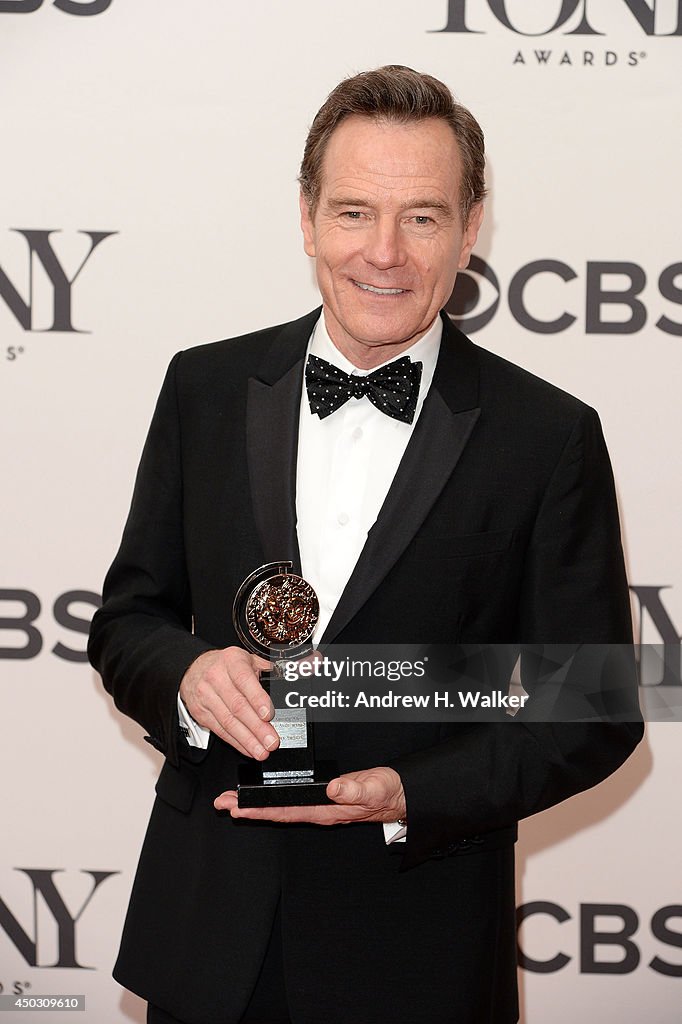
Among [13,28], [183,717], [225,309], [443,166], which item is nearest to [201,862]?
[183,717]

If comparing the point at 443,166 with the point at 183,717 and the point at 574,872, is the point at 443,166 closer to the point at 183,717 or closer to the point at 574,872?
the point at 183,717

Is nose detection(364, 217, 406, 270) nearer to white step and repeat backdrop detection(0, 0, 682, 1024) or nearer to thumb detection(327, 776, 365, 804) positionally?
thumb detection(327, 776, 365, 804)

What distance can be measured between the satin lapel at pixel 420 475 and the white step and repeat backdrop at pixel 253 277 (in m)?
0.90

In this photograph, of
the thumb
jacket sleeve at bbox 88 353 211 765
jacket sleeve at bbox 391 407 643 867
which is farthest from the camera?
jacket sleeve at bbox 88 353 211 765

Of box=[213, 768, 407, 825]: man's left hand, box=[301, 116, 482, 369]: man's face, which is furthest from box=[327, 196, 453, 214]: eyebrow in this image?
box=[213, 768, 407, 825]: man's left hand

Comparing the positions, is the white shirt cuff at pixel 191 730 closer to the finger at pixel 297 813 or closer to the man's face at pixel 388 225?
the finger at pixel 297 813

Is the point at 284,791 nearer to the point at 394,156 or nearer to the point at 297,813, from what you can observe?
the point at 297,813

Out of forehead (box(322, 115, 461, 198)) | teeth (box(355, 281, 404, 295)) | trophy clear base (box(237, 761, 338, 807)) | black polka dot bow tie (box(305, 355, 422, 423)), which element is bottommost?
trophy clear base (box(237, 761, 338, 807))

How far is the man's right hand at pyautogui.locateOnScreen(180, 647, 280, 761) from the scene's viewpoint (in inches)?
60.6

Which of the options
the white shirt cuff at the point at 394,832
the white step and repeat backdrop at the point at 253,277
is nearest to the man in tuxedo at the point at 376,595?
the white shirt cuff at the point at 394,832

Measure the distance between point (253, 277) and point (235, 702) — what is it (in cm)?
137

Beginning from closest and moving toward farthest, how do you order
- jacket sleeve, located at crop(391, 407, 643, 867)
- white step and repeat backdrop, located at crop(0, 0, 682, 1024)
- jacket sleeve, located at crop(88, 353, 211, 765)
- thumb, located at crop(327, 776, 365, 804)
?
thumb, located at crop(327, 776, 365, 804) < jacket sleeve, located at crop(391, 407, 643, 867) < jacket sleeve, located at crop(88, 353, 211, 765) < white step and repeat backdrop, located at crop(0, 0, 682, 1024)

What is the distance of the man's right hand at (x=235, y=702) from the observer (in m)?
1.54

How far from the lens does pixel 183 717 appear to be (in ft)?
5.57
